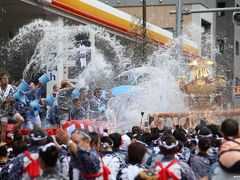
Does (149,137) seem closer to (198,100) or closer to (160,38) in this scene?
(198,100)

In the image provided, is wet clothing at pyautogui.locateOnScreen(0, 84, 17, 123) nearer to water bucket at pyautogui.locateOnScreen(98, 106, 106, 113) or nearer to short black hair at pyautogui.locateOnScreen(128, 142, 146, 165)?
water bucket at pyautogui.locateOnScreen(98, 106, 106, 113)

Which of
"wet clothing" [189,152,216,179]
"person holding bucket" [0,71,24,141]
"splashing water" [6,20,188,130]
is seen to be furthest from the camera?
"splashing water" [6,20,188,130]

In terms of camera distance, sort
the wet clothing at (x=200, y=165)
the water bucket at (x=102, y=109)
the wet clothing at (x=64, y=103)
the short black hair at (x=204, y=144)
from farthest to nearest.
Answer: the water bucket at (x=102, y=109)
the wet clothing at (x=64, y=103)
the short black hair at (x=204, y=144)
the wet clothing at (x=200, y=165)

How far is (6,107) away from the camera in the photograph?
1146cm

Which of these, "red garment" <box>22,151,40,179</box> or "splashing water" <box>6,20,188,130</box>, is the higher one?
"splashing water" <box>6,20,188,130</box>

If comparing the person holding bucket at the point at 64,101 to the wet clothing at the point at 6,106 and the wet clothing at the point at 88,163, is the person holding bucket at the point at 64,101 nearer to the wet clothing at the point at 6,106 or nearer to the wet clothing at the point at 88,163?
the wet clothing at the point at 6,106

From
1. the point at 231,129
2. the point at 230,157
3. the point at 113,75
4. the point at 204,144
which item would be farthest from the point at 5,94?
the point at 113,75

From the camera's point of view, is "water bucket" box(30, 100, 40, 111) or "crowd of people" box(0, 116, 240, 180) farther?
"water bucket" box(30, 100, 40, 111)

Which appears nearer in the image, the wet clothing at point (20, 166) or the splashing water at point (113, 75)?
the wet clothing at point (20, 166)

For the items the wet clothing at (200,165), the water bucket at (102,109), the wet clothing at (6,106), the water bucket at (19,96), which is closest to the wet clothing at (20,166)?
the wet clothing at (200,165)

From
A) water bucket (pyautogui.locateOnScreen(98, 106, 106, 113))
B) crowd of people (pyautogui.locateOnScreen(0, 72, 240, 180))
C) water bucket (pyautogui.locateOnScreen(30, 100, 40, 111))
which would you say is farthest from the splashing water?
crowd of people (pyautogui.locateOnScreen(0, 72, 240, 180))

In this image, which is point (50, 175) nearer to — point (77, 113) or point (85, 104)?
point (77, 113)

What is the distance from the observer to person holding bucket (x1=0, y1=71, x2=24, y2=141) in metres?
11.0

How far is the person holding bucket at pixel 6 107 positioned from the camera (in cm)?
1095
